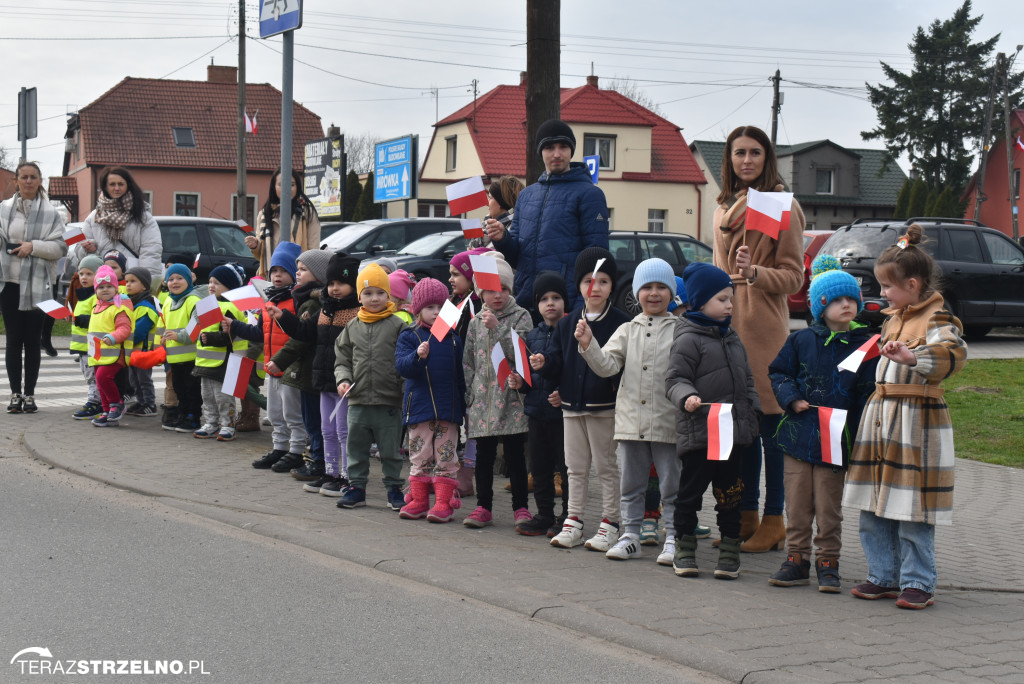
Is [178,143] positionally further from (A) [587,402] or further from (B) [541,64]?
(A) [587,402]

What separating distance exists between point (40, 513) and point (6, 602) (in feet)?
6.67

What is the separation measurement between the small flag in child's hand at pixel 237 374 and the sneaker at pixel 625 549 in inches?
156

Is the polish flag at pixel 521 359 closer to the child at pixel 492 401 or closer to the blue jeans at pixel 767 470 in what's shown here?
the child at pixel 492 401

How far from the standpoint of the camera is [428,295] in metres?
7.31

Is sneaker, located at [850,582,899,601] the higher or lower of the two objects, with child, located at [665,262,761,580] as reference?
lower

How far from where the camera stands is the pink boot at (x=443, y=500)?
23.5ft

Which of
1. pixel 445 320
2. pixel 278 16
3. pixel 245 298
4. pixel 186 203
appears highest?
pixel 186 203

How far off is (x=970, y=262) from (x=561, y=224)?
1343 centimetres

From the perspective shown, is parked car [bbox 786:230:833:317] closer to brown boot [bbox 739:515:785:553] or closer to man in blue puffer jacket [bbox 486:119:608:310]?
man in blue puffer jacket [bbox 486:119:608:310]

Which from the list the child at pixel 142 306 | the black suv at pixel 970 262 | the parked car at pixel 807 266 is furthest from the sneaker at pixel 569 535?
the parked car at pixel 807 266

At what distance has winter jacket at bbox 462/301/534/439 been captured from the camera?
694cm

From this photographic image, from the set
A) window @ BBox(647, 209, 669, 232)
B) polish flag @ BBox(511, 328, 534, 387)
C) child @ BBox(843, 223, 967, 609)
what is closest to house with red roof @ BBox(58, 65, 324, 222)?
window @ BBox(647, 209, 669, 232)

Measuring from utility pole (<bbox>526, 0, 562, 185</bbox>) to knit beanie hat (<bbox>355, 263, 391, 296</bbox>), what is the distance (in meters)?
2.12

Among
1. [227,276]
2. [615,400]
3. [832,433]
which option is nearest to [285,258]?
[227,276]
